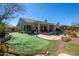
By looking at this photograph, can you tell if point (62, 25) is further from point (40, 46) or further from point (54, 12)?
point (40, 46)

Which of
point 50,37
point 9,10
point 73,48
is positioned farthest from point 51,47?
point 9,10

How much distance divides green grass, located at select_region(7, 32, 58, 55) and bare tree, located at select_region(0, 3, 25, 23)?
6.6 inches

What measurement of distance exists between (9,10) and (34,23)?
25 cm

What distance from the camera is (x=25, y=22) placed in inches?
73.3

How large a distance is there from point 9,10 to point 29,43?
34 cm

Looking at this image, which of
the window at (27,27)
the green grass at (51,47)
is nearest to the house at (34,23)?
the window at (27,27)

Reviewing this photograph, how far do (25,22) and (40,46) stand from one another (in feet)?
0.82

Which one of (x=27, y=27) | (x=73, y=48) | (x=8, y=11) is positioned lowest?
(x=73, y=48)

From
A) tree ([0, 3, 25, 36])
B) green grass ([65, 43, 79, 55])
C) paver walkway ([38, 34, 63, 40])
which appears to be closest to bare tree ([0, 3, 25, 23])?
tree ([0, 3, 25, 36])

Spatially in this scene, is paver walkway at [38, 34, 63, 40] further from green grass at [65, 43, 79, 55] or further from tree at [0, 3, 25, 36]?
tree at [0, 3, 25, 36]

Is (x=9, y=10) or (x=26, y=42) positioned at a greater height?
(x=9, y=10)

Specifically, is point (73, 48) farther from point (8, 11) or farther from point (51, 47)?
point (8, 11)

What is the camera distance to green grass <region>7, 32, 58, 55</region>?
1.86m

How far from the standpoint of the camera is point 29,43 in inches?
73.6
